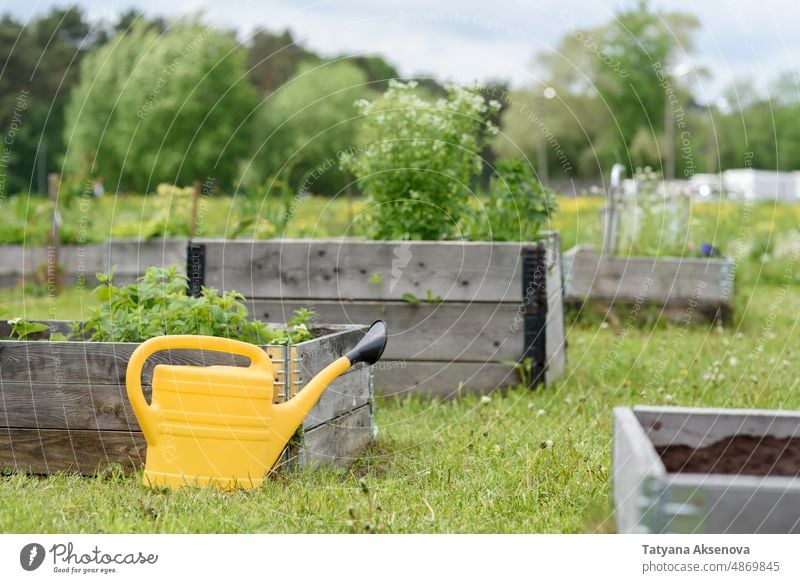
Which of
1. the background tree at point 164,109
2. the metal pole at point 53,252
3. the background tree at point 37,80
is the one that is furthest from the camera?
the background tree at point 37,80

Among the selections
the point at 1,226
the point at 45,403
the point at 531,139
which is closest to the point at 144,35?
the point at 531,139

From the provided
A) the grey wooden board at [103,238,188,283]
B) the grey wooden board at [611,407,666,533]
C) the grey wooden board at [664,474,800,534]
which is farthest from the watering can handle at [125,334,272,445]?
the grey wooden board at [103,238,188,283]

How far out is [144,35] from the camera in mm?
29719

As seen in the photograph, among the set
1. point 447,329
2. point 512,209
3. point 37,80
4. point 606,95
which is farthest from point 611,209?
point 37,80

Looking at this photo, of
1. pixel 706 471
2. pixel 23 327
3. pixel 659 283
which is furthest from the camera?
pixel 659 283

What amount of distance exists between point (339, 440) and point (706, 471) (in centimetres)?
128

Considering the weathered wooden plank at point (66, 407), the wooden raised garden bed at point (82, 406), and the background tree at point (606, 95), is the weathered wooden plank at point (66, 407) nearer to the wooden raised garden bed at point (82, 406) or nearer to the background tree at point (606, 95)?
the wooden raised garden bed at point (82, 406)

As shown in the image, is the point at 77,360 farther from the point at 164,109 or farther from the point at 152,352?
the point at 164,109

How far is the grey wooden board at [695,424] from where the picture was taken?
2.12 meters

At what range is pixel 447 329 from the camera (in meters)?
4.12

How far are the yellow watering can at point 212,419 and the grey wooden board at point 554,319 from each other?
1.77 meters

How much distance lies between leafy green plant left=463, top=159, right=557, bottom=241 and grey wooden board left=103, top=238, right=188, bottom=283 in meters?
2.72

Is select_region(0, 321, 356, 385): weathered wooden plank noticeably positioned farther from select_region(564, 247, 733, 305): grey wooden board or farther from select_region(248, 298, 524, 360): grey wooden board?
select_region(564, 247, 733, 305): grey wooden board

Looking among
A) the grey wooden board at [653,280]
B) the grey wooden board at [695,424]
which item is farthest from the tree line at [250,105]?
the grey wooden board at [695,424]
